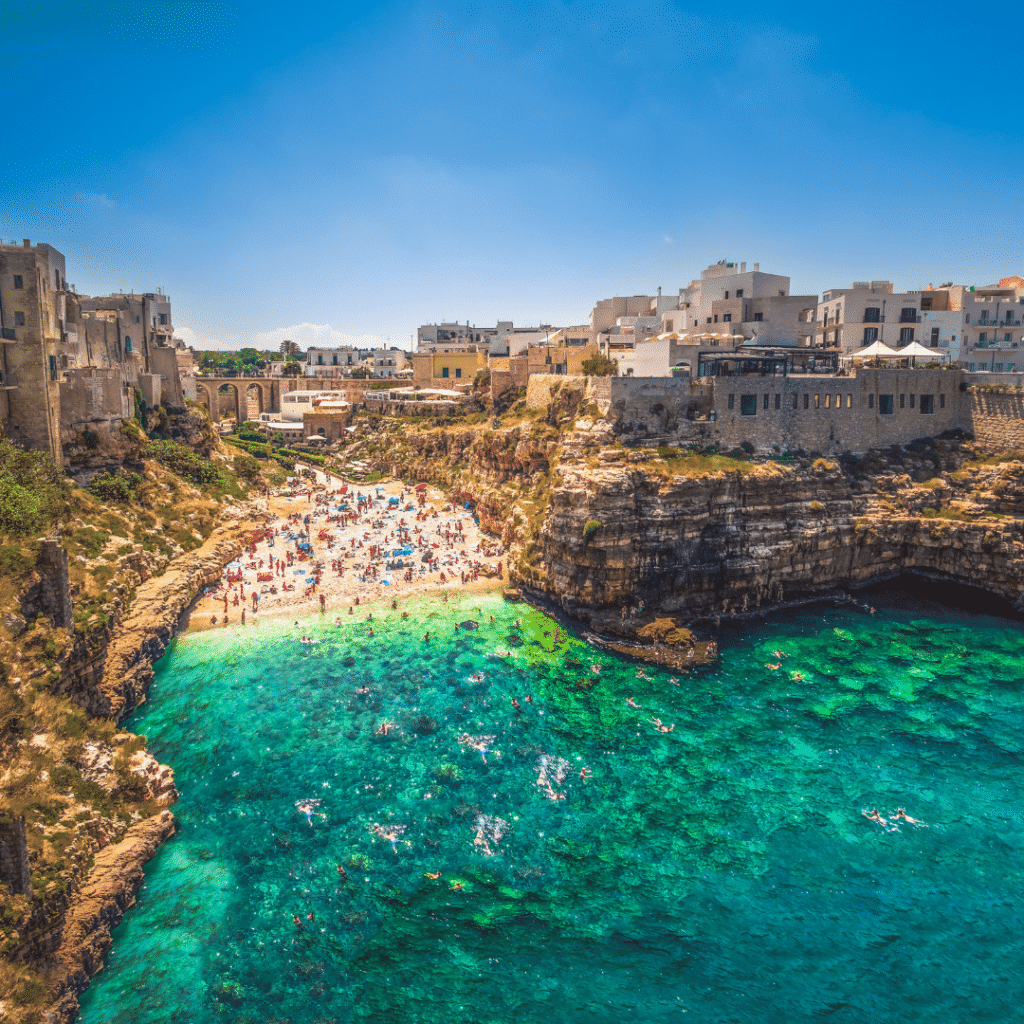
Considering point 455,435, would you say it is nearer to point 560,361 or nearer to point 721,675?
point 560,361

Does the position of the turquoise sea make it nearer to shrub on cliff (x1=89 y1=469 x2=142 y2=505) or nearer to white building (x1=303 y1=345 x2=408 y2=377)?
shrub on cliff (x1=89 y1=469 x2=142 y2=505)

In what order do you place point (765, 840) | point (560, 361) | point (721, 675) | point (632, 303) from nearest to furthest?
point (765, 840), point (721, 675), point (560, 361), point (632, 303)

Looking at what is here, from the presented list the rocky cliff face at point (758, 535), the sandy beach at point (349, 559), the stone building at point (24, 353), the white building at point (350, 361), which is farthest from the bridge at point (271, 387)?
the rocky cliff face at point (758, 535)

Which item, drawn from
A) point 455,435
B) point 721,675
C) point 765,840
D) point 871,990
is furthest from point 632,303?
point 871,990

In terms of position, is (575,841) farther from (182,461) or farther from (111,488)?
Answer: (182,461)

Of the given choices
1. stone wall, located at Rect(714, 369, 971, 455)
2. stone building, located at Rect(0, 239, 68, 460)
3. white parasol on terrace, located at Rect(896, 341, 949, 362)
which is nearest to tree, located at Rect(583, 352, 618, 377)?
stone wall, located at Rect(714, 369, 971, 455)
